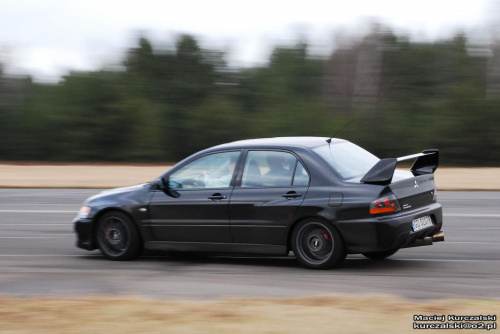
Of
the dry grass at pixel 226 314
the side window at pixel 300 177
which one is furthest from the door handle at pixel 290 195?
the dry grass at pixel 226 314

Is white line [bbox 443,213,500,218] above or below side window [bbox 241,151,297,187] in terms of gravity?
below

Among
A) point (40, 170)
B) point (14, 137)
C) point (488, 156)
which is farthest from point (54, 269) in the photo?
point (14, 137)

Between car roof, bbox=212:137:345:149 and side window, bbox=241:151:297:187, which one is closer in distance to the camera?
side window, bbox=241:151:297:187

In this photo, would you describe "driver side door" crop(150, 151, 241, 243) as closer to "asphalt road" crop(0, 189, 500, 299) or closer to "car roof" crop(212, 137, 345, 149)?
"car roof" crop(212, 137, 345, 149)

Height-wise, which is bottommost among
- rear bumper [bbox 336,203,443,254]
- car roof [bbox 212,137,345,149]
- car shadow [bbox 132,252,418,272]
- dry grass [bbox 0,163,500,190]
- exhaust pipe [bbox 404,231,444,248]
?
car shadow [bbox 132,252,418,272]

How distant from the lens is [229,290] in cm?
774

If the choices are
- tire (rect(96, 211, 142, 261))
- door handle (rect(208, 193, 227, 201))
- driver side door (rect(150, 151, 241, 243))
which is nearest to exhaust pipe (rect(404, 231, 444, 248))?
driver side door (rect(150, 151, 241, 243))

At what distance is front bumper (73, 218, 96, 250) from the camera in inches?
384

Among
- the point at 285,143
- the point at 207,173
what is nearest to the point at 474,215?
the point at 285,143

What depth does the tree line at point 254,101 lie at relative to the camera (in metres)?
34.8

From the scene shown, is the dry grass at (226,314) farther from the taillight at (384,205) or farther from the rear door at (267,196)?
the rear door at (267,196)

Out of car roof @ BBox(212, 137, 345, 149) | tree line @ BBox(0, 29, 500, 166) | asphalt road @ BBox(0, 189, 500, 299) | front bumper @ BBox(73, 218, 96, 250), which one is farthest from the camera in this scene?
tree line @ BBox(0, 29, 500, 166)

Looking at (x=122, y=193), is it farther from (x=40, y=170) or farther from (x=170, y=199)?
(x=40, y=170)

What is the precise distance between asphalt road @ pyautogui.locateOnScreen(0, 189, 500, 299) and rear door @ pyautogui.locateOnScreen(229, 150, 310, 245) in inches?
16.5
